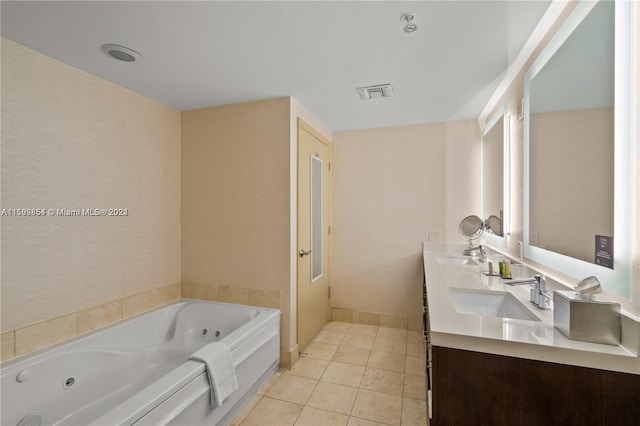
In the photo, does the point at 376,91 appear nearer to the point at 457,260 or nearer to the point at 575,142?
the point at 575,142

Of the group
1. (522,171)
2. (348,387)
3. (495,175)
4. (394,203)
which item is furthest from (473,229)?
(348,387)

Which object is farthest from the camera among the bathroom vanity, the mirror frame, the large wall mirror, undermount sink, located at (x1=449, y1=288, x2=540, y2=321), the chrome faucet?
the mirror frame

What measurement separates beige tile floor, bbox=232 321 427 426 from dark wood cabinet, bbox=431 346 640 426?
996mm

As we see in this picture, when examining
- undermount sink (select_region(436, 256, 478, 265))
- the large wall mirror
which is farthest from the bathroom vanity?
undermount sink (select_region(436, 256, 478, 265))

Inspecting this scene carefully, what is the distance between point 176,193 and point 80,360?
146 centimetres

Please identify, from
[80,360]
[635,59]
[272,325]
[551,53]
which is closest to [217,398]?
[272,325]

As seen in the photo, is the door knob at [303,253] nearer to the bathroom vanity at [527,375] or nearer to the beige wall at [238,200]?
the beige wall at [238,200]

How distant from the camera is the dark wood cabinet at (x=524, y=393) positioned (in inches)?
35.9

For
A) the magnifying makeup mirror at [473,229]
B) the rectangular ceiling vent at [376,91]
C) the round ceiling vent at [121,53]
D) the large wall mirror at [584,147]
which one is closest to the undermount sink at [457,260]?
the magnifying makeup mirror at [473,229]

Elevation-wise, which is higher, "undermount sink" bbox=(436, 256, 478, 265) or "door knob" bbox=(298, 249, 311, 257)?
"door knob" bbox=(298, 249, 311, 257)

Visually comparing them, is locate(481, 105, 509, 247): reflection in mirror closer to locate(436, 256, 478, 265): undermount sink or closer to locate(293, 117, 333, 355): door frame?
locate(436, 256, 478, 265): undermount sink

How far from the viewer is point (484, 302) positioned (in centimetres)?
163

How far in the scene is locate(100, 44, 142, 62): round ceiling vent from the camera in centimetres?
172

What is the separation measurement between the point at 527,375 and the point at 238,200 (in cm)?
227
